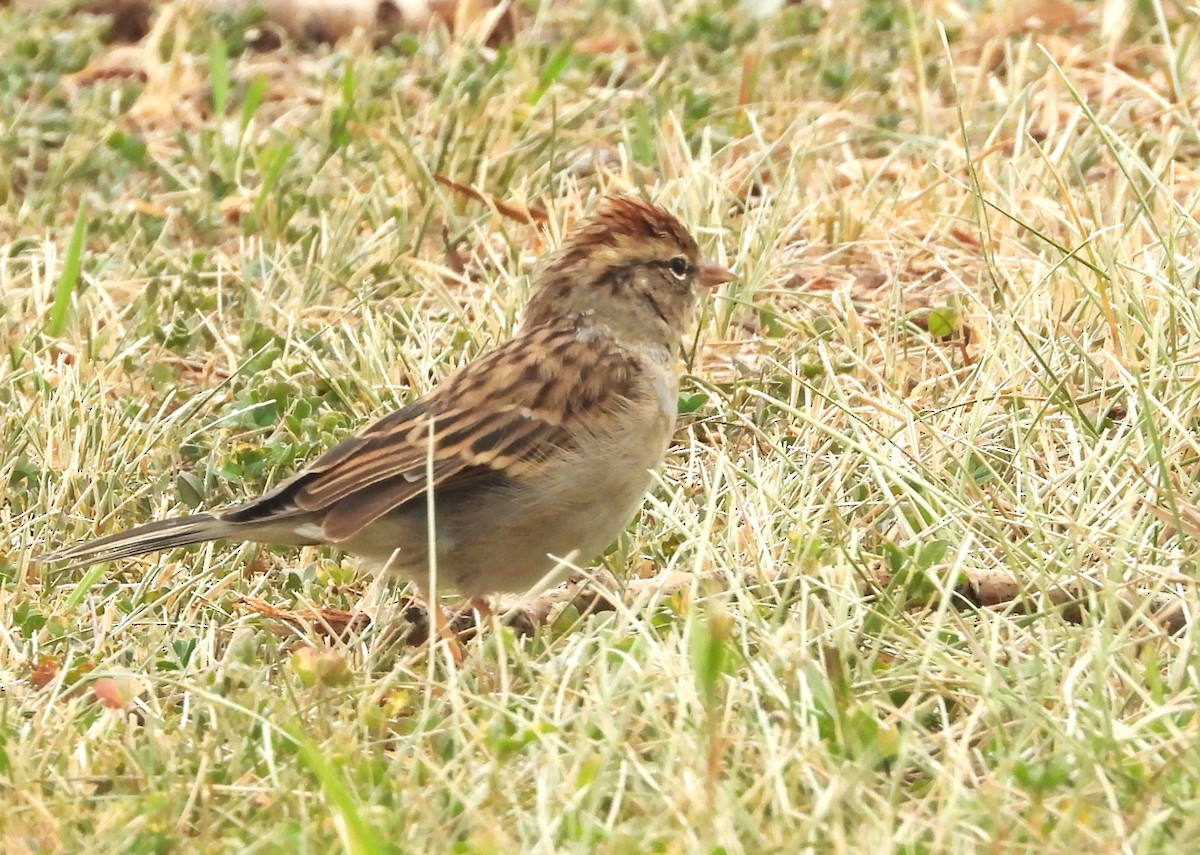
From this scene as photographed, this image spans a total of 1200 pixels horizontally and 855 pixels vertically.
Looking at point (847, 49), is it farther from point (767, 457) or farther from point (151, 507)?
point (151, 507)

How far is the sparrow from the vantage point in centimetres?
448

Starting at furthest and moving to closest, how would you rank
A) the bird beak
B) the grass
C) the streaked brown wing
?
the bird beak → the streaked brown wing → the grass

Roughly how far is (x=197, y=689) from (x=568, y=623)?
3.26 ft

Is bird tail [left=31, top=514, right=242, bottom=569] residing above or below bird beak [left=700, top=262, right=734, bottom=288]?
below

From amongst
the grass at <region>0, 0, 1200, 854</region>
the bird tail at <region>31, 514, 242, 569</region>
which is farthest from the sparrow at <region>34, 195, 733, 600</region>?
the grass at <region>0, 0, 1200, 854</region>

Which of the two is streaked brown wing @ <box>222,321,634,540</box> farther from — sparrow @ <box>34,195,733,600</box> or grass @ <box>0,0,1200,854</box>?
grass @ <box>0,0,1200,854</box>

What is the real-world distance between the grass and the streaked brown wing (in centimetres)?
29

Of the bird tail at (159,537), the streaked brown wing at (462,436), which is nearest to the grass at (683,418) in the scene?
the bird tail at (159,537)

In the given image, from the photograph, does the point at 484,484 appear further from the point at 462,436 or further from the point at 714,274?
the point at 714,274

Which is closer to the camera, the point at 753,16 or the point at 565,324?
the point at 565,324

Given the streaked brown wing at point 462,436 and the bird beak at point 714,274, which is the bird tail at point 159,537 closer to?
the streaked brown wing at point 462,436

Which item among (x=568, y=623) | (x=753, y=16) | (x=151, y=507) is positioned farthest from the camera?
(x=753, y=16)

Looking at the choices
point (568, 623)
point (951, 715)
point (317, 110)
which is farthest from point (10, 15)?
point (951, 715)

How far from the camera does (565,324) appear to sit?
4.99 m
